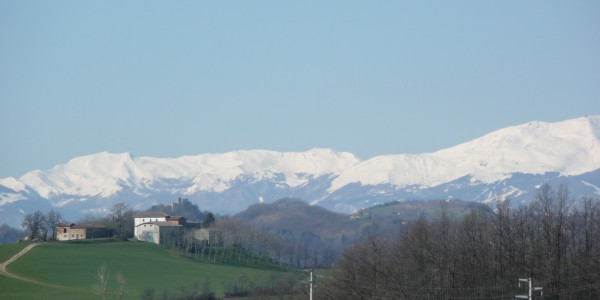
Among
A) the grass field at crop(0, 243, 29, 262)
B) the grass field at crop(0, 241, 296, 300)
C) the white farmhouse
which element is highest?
the white farmhouse

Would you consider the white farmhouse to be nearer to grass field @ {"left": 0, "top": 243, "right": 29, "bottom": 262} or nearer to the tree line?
grass field @ {"left": 0, "top": 243, "right": 29, "bottom": 262}

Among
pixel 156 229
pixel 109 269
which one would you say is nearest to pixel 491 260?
pixel 109 269

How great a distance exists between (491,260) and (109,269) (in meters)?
61.8

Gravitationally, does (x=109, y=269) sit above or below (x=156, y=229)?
below

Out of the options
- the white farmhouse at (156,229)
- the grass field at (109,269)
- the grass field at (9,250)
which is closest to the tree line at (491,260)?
the grass field at (109,269)

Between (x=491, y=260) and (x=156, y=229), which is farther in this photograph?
(x=156, y=229)

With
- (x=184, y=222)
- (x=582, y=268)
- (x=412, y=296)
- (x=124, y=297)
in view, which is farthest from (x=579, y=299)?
(x=184, y=222)

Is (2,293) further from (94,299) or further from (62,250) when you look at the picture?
(62,250)

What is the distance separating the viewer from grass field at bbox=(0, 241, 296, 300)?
124 metres

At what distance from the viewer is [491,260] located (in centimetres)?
8900

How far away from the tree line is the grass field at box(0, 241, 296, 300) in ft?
98.5

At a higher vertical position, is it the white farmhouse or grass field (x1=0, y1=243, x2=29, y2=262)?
the white farmhouse

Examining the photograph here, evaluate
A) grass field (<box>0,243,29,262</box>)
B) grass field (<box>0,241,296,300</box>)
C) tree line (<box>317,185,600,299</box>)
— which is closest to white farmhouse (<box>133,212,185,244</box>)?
grass field (<box>0,241,296,300</box>)

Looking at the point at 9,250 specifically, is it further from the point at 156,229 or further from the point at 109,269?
the point at 156,229
